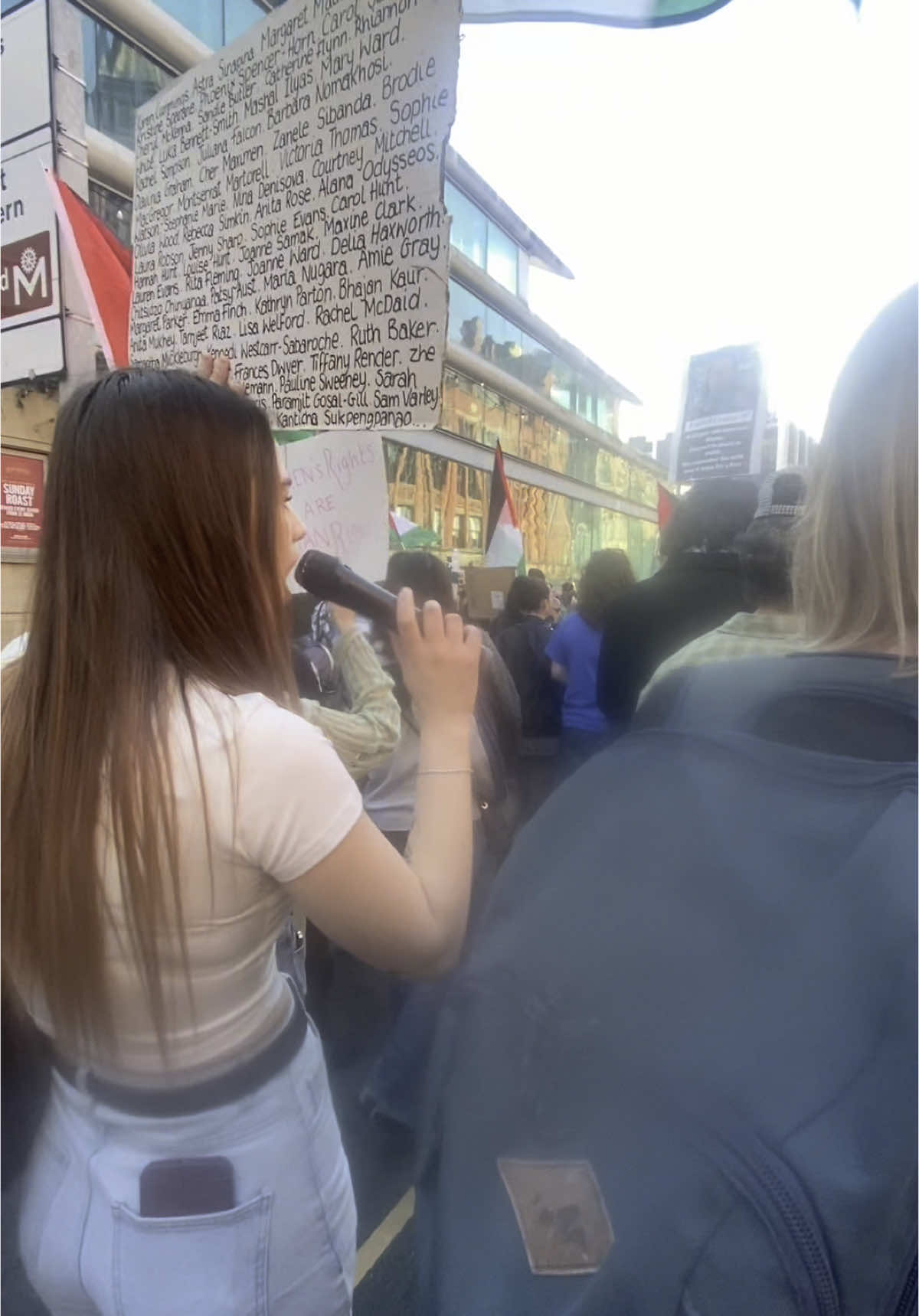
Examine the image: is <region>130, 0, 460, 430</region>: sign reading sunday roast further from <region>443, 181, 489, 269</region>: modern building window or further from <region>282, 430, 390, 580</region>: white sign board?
<region>443, 181, 489, 269</region>: modern building window

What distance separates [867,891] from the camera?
616 mm

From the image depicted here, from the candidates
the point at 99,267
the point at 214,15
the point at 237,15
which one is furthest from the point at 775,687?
the point at 237,15

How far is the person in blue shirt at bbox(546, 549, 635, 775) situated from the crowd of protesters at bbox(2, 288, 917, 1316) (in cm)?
154

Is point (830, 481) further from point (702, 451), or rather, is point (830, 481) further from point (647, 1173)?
point (702, 451)

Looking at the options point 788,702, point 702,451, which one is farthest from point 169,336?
point 788,702

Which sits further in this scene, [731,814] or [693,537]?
[693,537]

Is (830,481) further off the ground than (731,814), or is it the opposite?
(830,481)

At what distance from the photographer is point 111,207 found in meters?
9.72

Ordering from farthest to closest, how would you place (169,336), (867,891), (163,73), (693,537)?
1. (163,73)
2. (169,336)
3. (693,537)
4. (867,891)

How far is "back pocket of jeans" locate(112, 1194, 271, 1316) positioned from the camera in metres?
0.96

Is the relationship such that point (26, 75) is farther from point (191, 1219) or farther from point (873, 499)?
point (191, 1219)

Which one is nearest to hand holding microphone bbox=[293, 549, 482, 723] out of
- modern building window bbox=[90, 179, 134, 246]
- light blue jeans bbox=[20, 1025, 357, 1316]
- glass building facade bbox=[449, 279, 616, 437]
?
light blue jeans bbox=[20, 1025, 357, 1316]

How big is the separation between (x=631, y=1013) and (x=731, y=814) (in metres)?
0.18

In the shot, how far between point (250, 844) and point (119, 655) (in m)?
0.27
